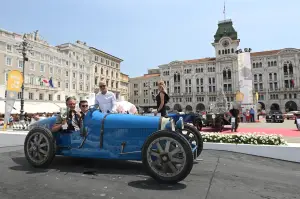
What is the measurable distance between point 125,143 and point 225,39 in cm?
7890

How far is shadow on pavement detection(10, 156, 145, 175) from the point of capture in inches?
155

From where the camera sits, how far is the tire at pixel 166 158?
317 centimetres

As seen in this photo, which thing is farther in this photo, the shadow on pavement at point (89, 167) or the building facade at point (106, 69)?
the building facade at point (106, 69)

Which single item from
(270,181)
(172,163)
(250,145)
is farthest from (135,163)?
(250,145)

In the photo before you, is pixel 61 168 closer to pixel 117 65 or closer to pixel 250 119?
pixel 250 119

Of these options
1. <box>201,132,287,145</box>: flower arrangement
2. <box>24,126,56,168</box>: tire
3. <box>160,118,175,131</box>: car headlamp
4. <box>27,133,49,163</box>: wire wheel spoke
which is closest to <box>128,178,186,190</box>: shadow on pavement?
<box>160,118,175,131</box>: car headlamp

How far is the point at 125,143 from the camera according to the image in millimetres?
3750

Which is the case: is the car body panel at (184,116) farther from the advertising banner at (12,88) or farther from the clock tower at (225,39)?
the clock tower at (225,39)

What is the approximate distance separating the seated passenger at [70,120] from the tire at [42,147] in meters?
0.20

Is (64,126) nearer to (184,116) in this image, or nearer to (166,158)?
(166,158)

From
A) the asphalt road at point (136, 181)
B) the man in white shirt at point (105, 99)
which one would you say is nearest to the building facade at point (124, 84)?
the man in white shirt at point (105, 99)

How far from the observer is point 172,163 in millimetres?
3314

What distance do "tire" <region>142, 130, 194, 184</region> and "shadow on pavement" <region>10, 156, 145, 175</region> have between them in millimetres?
559

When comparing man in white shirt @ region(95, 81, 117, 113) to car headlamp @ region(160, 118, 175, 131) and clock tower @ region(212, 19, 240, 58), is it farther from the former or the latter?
clock tower @ region(212, 19, 240, 58)
